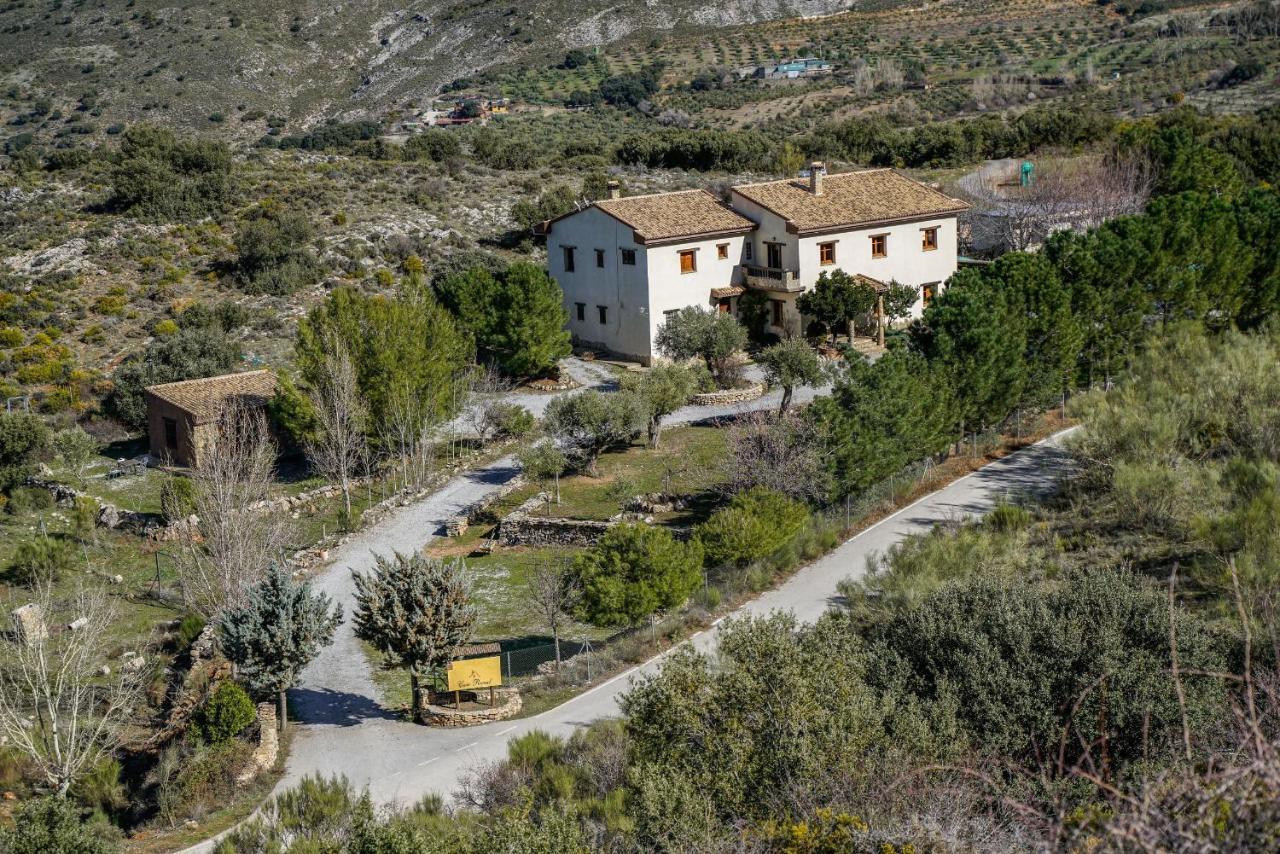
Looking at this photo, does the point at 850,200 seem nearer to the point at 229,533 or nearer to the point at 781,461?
the point at 781,461

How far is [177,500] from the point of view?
108 feet

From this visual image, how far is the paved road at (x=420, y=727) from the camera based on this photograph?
22.1 m

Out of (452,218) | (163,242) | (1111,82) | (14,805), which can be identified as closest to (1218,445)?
(14,805)

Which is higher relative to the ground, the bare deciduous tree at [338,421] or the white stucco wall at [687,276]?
the white stucco wall at [687,276]

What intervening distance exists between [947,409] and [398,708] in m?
15.2

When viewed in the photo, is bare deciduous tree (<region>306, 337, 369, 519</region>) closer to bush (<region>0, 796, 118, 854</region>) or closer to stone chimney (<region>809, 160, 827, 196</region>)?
bush (<region>0, 796, 118, 854</region>)

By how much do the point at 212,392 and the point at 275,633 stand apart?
1760 centimetres

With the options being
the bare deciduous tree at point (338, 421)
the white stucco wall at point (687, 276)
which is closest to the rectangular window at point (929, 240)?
the white stucco wall at point (687, 276)

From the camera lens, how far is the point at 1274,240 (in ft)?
136

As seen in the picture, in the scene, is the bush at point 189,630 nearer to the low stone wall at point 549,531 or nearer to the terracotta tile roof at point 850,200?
the low stone wall at point 549,531

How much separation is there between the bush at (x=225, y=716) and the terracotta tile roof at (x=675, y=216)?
26.2m

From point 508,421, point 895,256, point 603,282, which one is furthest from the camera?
point 895,256

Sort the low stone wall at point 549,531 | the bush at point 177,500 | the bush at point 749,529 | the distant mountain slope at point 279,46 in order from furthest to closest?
the distant mountain slope at point 279,46 → the bush at point 177,500 → the low stone wall at point 549,531 → the bush at point 749,529

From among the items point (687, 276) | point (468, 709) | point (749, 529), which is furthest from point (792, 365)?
point (468, 709)
